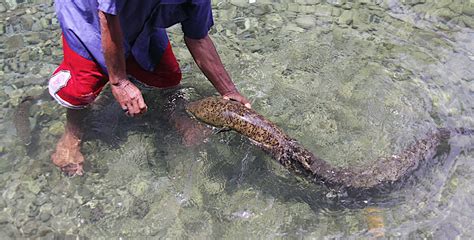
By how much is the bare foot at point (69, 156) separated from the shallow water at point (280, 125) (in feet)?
0.22

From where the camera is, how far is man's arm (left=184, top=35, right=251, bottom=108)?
4.05 metres

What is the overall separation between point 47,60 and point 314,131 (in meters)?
2.56

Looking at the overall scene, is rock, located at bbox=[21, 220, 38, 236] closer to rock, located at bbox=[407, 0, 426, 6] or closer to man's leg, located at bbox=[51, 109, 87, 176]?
man's leg, located at bbox=[51, 109, 87, 176]

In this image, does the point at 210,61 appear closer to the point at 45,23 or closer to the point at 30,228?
the point at 30,228

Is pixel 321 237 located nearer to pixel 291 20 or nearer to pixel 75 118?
pixel 75 118

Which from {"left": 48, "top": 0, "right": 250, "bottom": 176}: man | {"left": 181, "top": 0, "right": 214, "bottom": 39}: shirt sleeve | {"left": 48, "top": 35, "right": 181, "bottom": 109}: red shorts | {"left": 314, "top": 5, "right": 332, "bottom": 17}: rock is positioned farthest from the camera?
Result: {"left": 314, "top": 5, "right": 332, "bottom": 17}: rock

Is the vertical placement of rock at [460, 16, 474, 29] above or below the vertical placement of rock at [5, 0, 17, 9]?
above

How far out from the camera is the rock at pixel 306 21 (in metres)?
5.65

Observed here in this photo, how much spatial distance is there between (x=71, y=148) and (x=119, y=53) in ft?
3.55

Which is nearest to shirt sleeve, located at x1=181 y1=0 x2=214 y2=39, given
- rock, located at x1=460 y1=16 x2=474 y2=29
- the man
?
the man

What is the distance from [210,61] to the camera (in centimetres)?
413

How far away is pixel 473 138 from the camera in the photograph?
4.44 m

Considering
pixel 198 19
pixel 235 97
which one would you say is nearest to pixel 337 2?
pixel 235 97

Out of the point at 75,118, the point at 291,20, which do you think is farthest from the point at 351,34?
the point at 75,118
